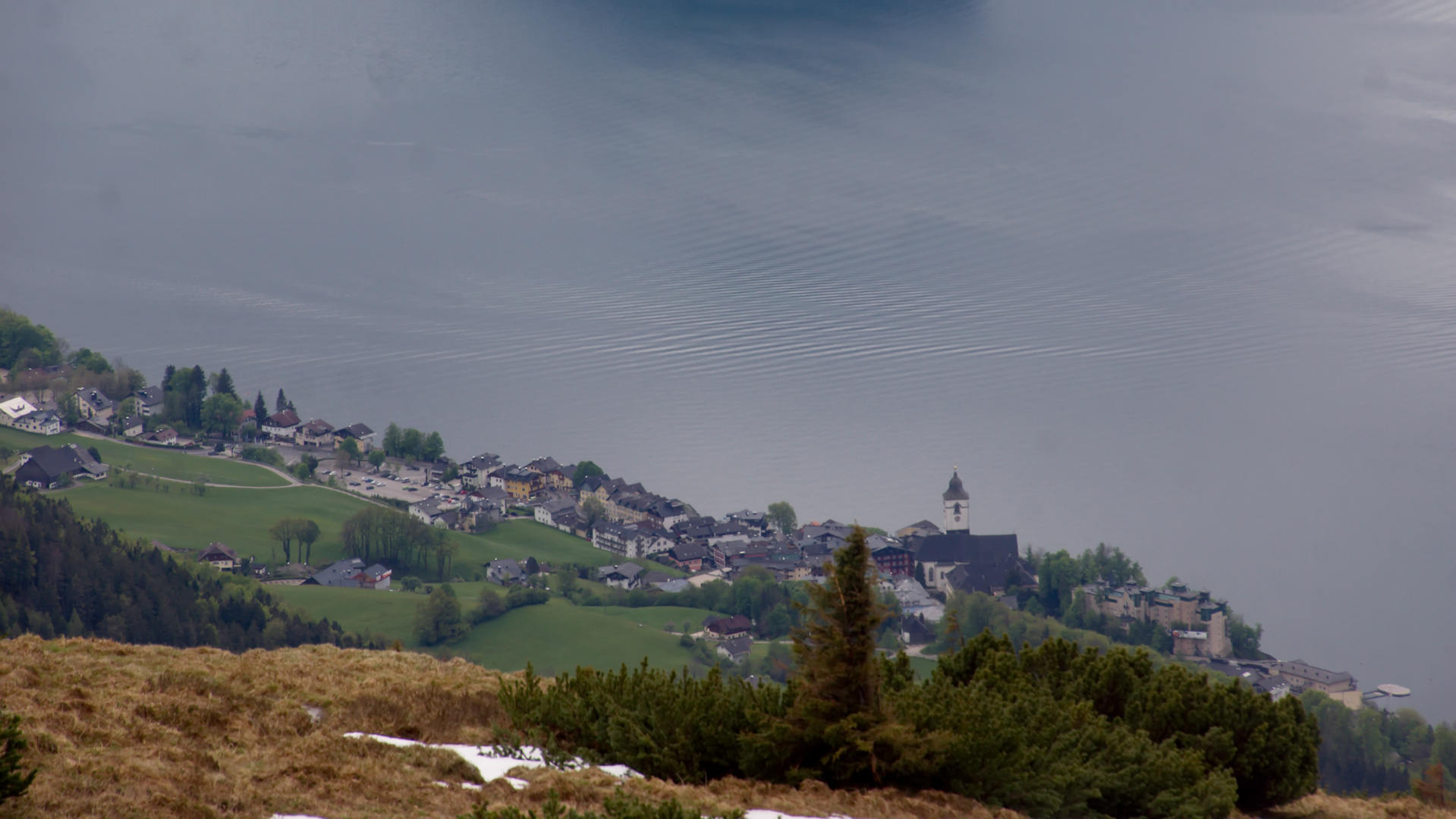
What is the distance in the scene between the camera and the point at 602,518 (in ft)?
159

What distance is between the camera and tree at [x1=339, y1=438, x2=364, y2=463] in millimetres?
52906

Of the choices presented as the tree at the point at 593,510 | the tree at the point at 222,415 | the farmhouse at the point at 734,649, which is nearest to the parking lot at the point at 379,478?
the tree at the point at 222,415

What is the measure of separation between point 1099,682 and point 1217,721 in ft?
2.33

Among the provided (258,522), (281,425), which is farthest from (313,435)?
(258,522)

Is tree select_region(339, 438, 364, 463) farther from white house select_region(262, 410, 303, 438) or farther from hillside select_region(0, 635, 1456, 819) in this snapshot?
hillside select_region(0, 635, 1456, 819)

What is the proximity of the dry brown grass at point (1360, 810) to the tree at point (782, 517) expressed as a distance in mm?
36549

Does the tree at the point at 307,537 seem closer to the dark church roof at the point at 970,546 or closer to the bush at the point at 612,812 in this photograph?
the dark church roof at the point at 970,546

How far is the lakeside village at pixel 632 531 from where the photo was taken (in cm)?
3956

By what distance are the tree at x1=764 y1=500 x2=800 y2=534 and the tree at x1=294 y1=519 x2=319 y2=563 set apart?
56.7ft

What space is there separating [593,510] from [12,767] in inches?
1752

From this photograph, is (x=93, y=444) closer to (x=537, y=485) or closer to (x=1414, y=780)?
(x=537, y=485)

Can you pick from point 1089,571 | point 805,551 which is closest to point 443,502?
point 805,551

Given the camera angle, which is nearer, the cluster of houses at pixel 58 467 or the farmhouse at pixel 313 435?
the cluster of houses at pixel 58 467

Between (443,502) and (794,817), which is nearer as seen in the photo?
(794,817)
